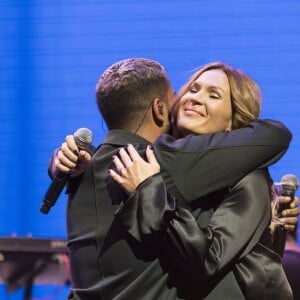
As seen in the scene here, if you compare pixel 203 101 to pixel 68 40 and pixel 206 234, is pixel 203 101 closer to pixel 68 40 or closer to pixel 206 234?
pixel 206 234

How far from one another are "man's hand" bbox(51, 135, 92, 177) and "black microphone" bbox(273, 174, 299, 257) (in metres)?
0.61

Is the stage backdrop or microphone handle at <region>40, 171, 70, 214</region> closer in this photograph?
microphone handle at <region>40, 171, 70, 214</region>

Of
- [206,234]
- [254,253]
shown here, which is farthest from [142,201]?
[254,253]

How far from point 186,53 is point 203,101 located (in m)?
2.11

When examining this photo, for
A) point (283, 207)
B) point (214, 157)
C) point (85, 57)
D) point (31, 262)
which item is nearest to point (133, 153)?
point (214, 157)

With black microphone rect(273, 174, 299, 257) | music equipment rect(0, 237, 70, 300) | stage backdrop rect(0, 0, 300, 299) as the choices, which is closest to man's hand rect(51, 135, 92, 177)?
black microphone rect(273, 174, 299, 257)

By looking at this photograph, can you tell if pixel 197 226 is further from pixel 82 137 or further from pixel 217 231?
pixel 82 137

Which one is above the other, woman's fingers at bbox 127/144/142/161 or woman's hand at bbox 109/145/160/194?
woman's fingers at bbox 127/144/142/161

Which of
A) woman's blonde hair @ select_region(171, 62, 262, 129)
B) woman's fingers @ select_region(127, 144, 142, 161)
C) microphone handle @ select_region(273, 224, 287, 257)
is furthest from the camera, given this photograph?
microphone handle @ select_region(273, 224, 287, 257)

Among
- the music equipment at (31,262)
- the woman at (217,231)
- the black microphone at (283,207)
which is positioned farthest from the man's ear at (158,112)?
the music equipment at (31,262)

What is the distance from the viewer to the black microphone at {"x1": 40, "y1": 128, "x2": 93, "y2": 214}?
217 centimetres

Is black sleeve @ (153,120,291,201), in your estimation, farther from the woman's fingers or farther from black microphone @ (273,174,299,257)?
black microphone @ (273,174,299,257)

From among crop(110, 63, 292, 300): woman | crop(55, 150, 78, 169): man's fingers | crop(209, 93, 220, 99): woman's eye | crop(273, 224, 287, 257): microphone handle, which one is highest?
crop(209, 93, 220, 99): woman's eye

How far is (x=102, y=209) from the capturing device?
2.09m
